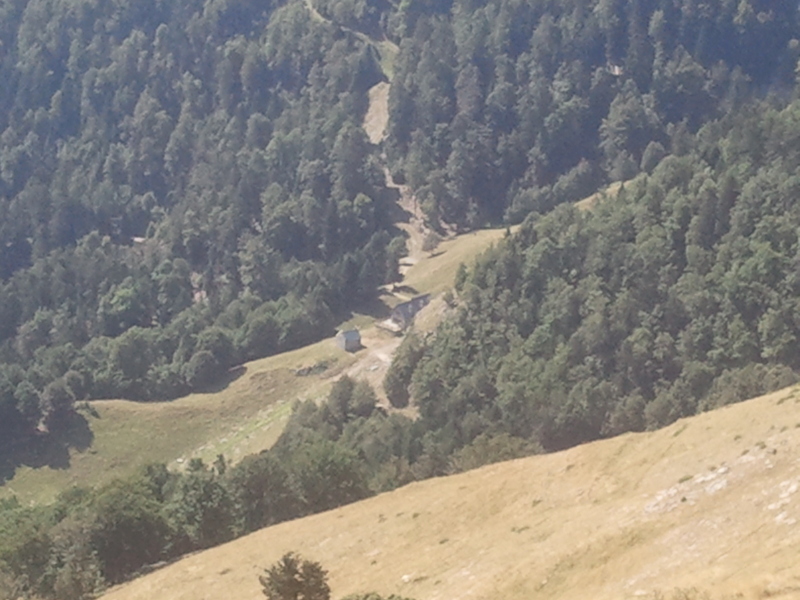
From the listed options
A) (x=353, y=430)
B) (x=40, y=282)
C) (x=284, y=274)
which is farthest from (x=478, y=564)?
(x=40, y=282)

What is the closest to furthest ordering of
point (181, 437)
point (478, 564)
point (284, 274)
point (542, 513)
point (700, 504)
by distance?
point (700, 504) < point (478, 564) < point (542, 513) < point (181, 437) < point (284, 274)

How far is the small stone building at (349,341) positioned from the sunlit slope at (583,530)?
75.2 metres

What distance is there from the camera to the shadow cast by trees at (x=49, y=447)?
12256 cm

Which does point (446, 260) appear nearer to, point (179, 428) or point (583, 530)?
point (179, 428)

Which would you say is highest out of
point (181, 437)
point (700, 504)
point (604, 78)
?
point (604, 78)

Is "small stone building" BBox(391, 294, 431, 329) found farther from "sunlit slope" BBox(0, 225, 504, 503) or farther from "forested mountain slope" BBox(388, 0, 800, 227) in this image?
→ "forested mountain slope" BBox(388, 0, 800, 227)

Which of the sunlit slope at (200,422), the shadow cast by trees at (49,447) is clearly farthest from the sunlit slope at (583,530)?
the shadow cast by trees at (49,447)

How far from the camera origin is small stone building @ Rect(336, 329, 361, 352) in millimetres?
134375

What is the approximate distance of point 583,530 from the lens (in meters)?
39.5

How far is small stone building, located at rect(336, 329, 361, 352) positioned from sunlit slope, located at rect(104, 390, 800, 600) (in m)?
75.2

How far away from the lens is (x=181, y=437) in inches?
4847

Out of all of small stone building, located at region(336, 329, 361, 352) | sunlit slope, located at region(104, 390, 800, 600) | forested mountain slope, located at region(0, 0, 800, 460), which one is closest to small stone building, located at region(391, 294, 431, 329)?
small stone building, located at region(336, 329, 361, 352)

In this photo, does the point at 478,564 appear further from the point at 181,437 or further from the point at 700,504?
the point at 181,437

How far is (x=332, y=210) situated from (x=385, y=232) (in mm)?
13946
